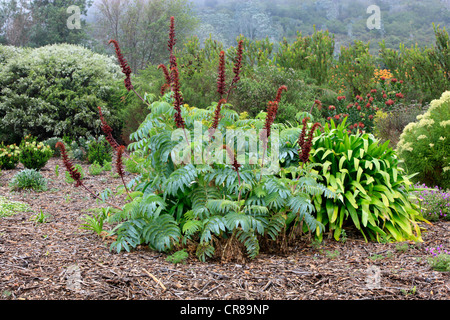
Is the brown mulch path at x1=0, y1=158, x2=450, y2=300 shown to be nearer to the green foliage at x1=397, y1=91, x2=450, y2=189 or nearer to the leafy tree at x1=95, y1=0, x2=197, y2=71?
the green foliage at x1=397, y1=91, x2=450, y2=189

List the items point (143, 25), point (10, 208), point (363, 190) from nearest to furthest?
1. point (363, 190)
2. point (10, 208)
3. point (143, 25)

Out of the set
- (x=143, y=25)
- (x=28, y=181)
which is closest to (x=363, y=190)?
(x=28, y=181)

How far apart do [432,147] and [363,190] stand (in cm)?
217

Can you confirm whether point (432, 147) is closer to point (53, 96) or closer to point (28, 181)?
point (28, 181)

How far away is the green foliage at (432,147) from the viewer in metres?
5.17

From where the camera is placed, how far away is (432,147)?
524 cm

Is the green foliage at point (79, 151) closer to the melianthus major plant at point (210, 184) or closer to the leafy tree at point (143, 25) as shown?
the melianthus major plant at point (210, 184)

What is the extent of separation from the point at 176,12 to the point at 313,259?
29.9 m

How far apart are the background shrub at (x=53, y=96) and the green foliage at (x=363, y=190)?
308 inches

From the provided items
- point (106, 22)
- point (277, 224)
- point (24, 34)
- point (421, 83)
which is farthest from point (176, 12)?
point (277, 224)

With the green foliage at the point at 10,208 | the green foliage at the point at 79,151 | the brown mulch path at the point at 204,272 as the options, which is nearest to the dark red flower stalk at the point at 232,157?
the brown mulch path at the point at 204,272

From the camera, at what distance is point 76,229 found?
3.93 metres

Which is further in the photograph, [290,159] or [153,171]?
[290,159]
